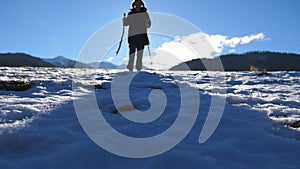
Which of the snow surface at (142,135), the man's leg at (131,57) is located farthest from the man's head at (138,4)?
the snow surface at (142,135)

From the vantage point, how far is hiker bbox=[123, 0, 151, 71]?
10969 mm

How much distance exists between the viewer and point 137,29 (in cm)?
1110

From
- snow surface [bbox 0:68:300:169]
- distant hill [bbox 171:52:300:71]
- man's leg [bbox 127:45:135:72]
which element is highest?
distant hill [bbox 171:52:300:71]

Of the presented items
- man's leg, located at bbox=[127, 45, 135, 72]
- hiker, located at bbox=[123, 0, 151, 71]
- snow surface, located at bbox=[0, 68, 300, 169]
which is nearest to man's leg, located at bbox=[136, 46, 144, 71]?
hiker, located at bbox=[123, 0, 151, 71]

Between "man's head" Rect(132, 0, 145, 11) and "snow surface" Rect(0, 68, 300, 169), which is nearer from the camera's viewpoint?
"snow surface" Rect(0, 68, 300, 169)

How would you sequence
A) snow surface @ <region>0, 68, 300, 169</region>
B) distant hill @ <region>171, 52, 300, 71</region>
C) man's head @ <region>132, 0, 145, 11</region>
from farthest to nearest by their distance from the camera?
distant hill @ <region>171, 52, 300, 71</region>, man's head @ <region>132, 0, 145, 11</region>, snow surface @ <region>0, 68, 300, 169</region>

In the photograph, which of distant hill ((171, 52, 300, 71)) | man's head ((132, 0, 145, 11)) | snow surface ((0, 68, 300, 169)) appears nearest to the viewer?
snow surface ((0, 68, 300, 169))

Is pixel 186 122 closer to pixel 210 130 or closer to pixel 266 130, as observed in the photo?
pixel 210 130

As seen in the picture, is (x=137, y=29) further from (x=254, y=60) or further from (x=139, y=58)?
(x=254, y=60)

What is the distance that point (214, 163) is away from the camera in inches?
106

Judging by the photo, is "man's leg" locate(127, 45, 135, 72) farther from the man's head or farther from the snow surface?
the snow surface

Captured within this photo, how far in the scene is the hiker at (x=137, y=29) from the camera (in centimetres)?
1097

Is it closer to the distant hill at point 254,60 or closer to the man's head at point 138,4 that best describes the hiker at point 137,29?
the man's head at point 138,4

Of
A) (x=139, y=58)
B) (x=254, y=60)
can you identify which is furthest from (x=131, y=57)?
(x=254, y=60)
